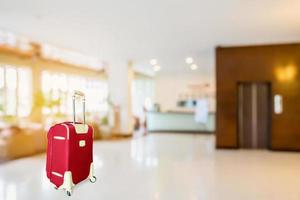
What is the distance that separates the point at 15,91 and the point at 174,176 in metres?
7.62

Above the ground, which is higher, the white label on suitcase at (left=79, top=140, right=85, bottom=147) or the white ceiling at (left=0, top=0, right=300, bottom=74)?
the white ceiling at (left=0, top=0, right=300, bottom=74)

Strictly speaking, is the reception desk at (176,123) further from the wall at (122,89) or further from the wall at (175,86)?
the wall at (175,86)

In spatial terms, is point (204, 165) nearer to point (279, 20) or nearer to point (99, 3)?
point (279, 20)

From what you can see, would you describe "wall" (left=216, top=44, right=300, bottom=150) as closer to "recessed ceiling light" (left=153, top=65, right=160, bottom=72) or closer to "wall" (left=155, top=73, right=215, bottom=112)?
"recessed ceiling light" (left=153, top=65, right=160, bottom=72)

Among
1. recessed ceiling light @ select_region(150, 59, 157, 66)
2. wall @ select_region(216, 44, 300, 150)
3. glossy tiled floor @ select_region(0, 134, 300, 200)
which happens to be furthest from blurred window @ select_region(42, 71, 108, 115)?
wall @ select_region(216, 44, 300, 150)

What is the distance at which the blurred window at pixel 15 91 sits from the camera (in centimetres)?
1052

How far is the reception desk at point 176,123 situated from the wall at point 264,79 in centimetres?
425

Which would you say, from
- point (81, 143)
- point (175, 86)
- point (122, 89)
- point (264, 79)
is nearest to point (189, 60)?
point (122, 89)

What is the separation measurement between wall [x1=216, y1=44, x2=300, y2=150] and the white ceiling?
0.45 metres

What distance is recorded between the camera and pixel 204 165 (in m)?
6.73

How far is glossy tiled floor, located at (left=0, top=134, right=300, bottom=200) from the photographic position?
453cm

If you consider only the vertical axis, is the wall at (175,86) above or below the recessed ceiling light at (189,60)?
below

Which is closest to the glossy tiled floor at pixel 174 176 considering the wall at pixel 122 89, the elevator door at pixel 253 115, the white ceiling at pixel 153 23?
the elevator door at pixel 253 115

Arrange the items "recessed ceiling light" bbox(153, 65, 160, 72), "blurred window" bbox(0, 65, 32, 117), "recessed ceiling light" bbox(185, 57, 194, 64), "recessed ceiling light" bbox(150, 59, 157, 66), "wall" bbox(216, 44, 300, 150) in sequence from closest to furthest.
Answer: "wall" bbox(216, 44, 300, 150), "blurred window" bbox(0, 65, 32, 117), "recessed ceiling light" bbox(185, 57, 194, 64), "recessed ceiling light" bbox(150, 59, 157, 66), "recessed ceiling light" bbox(153, 65, 160, 72)
